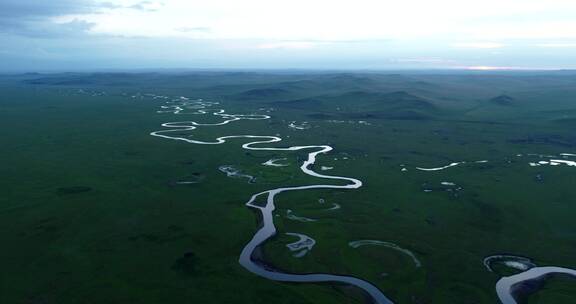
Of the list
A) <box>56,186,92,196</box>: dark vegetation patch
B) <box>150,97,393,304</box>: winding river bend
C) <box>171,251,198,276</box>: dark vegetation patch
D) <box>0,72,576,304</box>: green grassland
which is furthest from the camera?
<box>56,186,92,196</box>: dark vegetation patch

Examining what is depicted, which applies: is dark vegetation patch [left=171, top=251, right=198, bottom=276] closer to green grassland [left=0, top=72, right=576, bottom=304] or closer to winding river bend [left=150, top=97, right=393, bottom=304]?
green grassland [left=0, top=72, right=576, bottom=304]

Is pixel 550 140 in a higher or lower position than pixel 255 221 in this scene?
lower

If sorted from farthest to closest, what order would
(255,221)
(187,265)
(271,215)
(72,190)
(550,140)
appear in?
(550,140), (72,190), (271,215), (255,221), (187,265)

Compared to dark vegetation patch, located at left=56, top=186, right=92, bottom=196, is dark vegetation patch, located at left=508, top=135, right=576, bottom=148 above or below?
below

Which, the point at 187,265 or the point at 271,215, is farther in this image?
the point at 271,215

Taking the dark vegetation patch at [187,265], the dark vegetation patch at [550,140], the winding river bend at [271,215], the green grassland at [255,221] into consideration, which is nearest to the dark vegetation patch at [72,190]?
the green grassland at [255,221]

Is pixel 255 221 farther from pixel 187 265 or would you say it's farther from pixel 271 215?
pixel 187 265

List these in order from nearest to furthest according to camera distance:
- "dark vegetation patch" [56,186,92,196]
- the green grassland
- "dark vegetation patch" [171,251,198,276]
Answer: the green grassland
"dark vegetation patch" [171,251,198,276]
"dark vegetation patch" [56,186,92,196]

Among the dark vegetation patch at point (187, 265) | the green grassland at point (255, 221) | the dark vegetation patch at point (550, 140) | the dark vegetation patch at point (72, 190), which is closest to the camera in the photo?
the green grassland at point (255, 221)

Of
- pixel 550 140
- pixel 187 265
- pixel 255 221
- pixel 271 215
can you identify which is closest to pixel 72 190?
pixel 255 221

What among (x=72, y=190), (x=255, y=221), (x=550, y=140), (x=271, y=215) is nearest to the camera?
(x=255, y=221)

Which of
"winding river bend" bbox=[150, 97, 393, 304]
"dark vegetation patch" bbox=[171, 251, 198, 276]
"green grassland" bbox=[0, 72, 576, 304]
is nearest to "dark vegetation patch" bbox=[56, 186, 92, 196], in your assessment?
"green grassland" bbox=[0, 72, 576, 304]

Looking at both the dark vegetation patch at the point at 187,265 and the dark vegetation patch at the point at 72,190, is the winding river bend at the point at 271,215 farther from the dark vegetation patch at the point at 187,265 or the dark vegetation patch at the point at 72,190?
the dark vegetation patch at the point at 72,190
